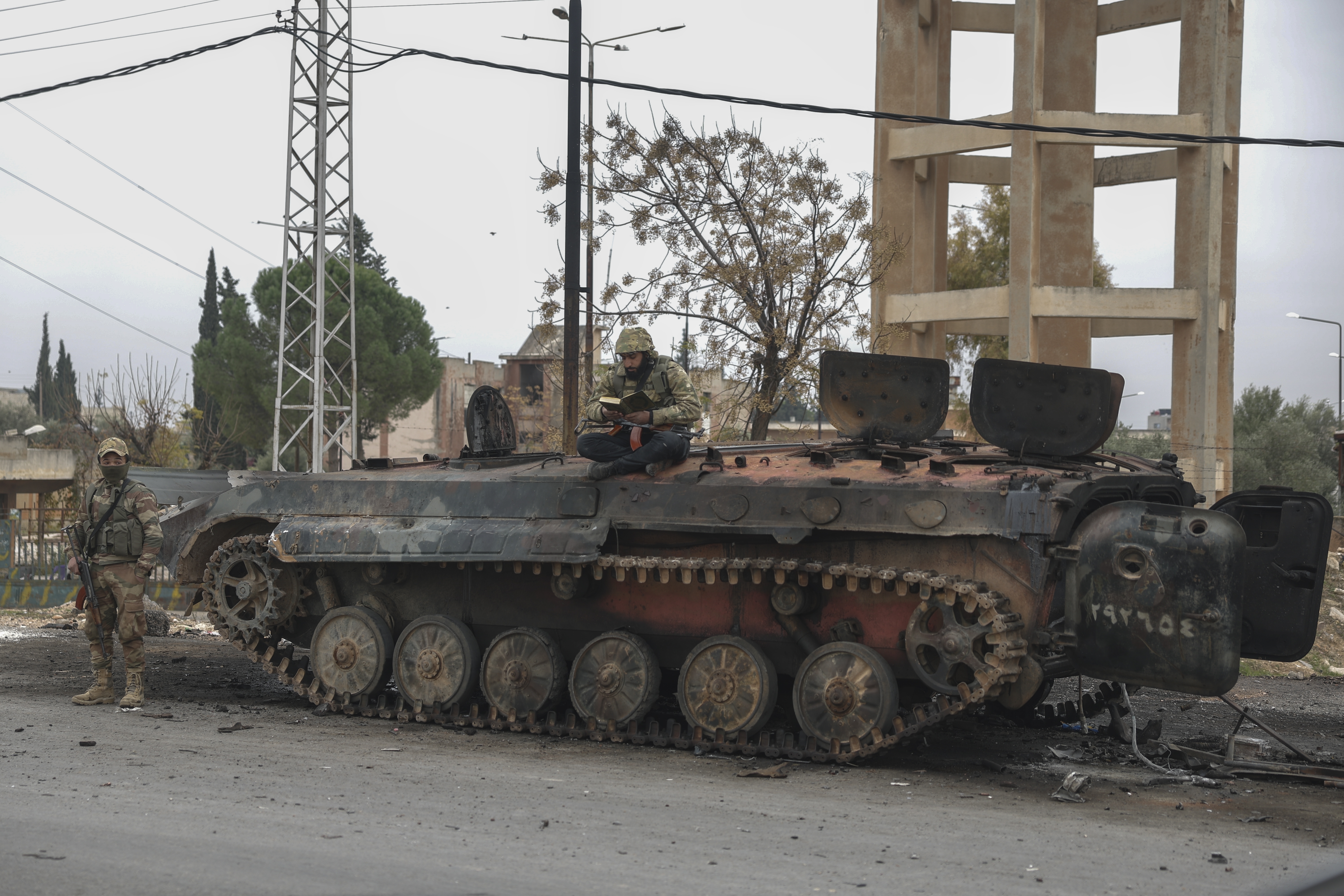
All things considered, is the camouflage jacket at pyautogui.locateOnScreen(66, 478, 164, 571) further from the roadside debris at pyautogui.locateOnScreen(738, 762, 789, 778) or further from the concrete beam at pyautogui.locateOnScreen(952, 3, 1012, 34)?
the concrete beam at pyautogui.locateOnScreen(952, 3, 1012, 34)

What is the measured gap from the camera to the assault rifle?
10031mm

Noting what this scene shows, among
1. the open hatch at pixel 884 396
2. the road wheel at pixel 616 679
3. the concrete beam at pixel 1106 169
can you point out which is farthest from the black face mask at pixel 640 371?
the concrete beam at pixel 1106 169

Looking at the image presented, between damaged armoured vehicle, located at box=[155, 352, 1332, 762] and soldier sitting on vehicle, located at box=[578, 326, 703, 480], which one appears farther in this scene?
soldier sitting on vehicle, located at box=[578, 326, 703, 480]

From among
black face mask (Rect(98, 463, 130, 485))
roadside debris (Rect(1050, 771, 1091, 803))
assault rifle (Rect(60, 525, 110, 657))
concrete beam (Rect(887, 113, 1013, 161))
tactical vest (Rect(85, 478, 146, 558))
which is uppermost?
concrete beam (Rect(887, 113, 1013, 161))

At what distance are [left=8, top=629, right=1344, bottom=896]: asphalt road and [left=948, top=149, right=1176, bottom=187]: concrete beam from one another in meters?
20.1

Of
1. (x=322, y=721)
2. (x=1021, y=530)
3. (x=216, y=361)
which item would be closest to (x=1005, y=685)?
(x=1021, y=530)

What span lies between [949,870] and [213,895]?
307 centimetres

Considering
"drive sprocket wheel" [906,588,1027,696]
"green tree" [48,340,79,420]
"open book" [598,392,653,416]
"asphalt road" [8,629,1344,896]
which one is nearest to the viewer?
"asphalt road" [8,629,1344,896]

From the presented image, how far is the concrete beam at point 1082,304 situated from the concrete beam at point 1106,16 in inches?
254

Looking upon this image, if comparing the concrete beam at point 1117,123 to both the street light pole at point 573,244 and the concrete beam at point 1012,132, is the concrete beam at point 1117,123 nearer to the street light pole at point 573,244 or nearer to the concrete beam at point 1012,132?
the concrete beam at point 1012,132

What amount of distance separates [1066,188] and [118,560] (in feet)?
68.9

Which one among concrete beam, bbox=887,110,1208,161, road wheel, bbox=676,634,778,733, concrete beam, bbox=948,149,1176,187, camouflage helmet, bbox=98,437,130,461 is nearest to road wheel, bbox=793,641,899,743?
road wheel, bbox=676,634,778,733

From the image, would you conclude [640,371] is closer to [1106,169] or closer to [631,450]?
[631,450]

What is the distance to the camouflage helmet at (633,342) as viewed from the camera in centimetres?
950
